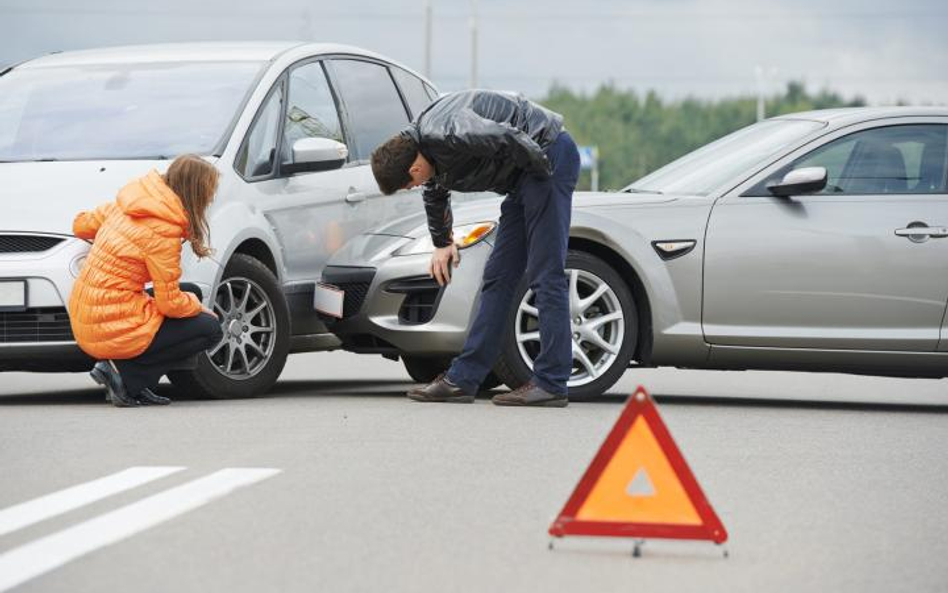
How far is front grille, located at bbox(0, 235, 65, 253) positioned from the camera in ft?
29.2

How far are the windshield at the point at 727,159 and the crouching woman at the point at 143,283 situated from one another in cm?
256

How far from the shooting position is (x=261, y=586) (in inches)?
183

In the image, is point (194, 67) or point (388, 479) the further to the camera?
point (194, 67)

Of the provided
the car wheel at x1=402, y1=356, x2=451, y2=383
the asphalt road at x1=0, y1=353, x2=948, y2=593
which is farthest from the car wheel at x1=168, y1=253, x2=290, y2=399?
the car wheel at x1=402, y1=356, x2=451, y2=383

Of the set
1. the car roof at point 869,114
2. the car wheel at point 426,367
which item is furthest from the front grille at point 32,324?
the car roof at point 869,114

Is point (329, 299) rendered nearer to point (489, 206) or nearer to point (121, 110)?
point (489, 206)

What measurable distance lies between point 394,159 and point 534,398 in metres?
1.39

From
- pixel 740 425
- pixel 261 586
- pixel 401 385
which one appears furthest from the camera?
pixel 401 385

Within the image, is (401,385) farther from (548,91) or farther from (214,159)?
(548,91)

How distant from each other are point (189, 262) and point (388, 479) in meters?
2.96

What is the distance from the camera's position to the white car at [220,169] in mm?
8953

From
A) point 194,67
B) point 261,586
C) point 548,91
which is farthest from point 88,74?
point 548,91

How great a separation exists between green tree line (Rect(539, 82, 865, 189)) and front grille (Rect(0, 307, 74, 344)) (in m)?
150

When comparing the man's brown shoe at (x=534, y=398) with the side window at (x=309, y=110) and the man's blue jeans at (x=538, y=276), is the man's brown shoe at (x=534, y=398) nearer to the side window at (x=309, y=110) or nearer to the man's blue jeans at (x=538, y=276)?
the man's blue jeans at (x=538, y=276)
